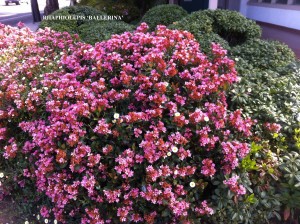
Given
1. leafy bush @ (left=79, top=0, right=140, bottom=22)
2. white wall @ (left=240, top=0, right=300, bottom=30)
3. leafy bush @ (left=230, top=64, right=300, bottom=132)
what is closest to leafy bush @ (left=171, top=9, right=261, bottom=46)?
leafy bush @ (left=230, top=64, right=300, bottom=132)

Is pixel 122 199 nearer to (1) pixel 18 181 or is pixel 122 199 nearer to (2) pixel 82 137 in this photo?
(2) pixel 82 137

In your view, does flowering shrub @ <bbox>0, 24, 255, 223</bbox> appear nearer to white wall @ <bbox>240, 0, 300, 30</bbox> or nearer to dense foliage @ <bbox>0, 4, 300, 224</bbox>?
dense foliage @ <bbox>0, 4, 300, 224</bbox>

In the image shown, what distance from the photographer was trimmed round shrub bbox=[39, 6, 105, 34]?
23.2 feet

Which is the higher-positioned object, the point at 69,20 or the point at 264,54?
the point at 69,20

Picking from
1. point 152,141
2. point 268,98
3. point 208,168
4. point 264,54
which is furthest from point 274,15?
point 152,141

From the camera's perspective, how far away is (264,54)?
186 inches

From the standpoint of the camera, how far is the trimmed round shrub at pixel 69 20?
7.08 m

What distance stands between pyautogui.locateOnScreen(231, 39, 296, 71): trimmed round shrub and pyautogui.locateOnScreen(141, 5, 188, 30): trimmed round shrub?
2768mm

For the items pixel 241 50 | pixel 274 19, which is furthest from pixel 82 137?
pixel 274 19

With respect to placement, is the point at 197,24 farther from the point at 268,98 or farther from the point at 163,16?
the point at 268,98

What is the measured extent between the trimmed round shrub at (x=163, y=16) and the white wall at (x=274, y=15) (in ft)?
13.2

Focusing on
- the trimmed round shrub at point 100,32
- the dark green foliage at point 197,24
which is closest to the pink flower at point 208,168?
the dark green foliage at point 197,24

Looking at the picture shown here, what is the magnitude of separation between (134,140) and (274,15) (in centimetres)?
1016

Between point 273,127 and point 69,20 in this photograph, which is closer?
point 273,127
